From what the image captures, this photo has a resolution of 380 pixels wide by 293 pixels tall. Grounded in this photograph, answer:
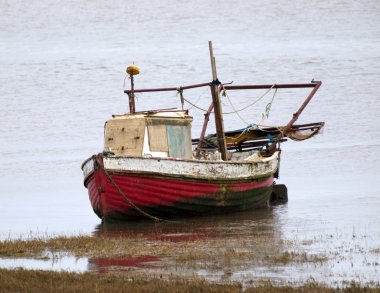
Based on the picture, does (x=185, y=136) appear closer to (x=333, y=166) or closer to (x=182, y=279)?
(x=182, y=279)

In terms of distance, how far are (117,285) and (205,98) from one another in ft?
142

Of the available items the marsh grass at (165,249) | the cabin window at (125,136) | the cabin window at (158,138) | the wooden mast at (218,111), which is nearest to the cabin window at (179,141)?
the cabin window at (158,138)

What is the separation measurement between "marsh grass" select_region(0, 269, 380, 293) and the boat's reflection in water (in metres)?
0.80

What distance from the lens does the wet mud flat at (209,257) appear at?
44.1 feet


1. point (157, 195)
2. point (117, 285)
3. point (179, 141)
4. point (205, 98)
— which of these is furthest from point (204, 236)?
point (205, 98)

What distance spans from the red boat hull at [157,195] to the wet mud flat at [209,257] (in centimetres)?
134

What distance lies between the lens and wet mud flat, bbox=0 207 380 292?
13430mm

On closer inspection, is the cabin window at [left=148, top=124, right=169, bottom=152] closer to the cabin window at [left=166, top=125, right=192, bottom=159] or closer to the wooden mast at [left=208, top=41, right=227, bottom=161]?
the cabin window at [left=166, top=125, right=192, bottom=159]

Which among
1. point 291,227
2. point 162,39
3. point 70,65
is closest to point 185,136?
point 291,227

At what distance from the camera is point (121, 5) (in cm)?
10331

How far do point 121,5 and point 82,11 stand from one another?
4.24m

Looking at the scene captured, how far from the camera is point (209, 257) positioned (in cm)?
1535

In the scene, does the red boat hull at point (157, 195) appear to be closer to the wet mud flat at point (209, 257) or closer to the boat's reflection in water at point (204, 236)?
the boat's reflection in water at point (204, 236)

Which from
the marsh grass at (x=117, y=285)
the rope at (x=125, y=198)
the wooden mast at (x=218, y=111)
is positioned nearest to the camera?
the marsh grass at (x=117, y=285)
